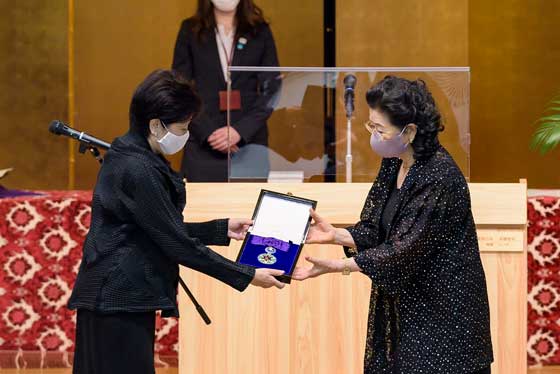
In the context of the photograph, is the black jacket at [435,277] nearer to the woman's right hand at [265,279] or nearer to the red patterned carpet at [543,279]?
the woman's right hand at [265,279]

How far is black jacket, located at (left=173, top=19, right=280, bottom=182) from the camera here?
4.94 m

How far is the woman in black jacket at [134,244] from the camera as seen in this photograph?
345 cm

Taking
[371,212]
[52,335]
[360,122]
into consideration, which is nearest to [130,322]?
[371,212]

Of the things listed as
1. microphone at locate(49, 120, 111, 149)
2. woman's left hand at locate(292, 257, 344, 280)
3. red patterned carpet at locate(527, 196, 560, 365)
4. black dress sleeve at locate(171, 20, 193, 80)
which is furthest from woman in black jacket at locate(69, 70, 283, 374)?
red patterned carpet at locate(527, 196, 560, 365)

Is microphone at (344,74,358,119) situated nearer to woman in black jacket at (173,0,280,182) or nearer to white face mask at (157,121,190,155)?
woman in black jacket at (173,0,280,182)

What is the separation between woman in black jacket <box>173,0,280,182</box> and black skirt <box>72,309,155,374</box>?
1.55 m

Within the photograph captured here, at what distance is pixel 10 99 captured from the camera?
7.95m

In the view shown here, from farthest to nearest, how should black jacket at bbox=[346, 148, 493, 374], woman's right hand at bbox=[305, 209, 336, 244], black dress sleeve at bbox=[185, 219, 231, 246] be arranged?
black dress sleeve at bbox=[185, 219, 231, 246], woman's right hand at bbox=[305, 209, 336, 244], black jacket at bbox=[346, 148, 493, 374]

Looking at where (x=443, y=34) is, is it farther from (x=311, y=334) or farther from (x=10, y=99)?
(x=311, y=334)

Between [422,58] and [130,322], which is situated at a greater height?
[422,58]

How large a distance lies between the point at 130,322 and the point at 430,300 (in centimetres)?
89

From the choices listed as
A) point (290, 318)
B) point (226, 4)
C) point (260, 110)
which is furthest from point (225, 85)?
point (290, 318)

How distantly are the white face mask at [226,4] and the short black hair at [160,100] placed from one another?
2.72 meters

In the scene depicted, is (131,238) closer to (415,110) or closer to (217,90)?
(415,110)
